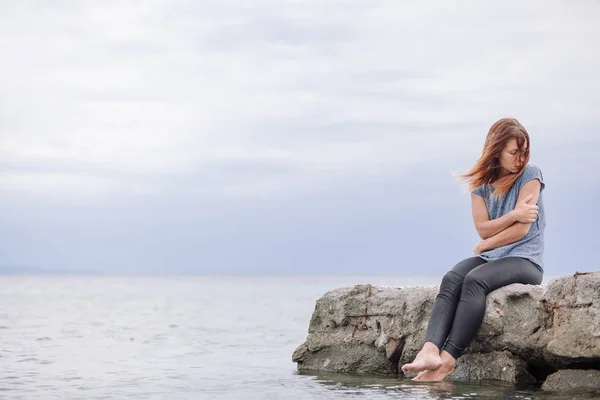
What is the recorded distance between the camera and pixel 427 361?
23.7 ft

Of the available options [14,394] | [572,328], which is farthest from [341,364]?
[14,394]

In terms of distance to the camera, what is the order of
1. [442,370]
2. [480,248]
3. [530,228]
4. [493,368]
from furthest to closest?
[480,248] < [530,228] < [493,368] < [442,370]

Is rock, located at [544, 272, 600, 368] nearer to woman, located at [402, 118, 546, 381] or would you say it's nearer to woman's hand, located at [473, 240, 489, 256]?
woman, located at [402, 118, 546, 381]

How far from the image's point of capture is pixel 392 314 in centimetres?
844

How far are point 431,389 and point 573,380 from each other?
1.38 m

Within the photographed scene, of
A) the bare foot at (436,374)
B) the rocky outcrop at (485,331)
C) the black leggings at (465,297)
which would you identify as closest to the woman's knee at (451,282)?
the black leggings at (465,297)

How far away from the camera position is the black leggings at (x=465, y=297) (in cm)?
737

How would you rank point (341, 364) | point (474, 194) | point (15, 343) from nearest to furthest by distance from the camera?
point (474, 194) → point (341, 364) → point (15, 343)

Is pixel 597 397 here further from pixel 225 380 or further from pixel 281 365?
pixel 281 365

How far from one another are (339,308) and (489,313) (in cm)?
192

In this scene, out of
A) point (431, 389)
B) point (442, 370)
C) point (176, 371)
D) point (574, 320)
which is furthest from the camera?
point (176, 371)

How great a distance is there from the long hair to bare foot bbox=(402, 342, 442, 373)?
178 centimetres

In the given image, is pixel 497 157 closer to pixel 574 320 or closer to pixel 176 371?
pixel 574 320

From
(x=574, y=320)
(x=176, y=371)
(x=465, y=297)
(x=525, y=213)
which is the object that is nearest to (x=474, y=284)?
(x=465, y=297)
